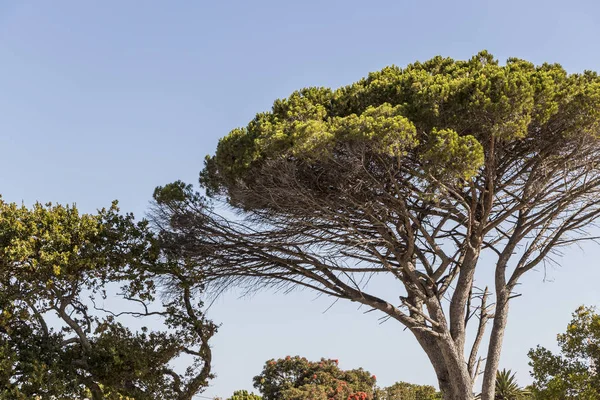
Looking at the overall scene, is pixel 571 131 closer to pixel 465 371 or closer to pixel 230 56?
pixel 465 371

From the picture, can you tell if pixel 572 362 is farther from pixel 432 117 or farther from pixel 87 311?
pixel 87 311

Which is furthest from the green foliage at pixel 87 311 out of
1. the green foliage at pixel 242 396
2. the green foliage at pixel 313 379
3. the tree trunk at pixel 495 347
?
the green foliage at pixel 313 379

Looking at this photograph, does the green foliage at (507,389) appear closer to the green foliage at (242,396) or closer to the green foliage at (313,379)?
the green foliage at (313,379)

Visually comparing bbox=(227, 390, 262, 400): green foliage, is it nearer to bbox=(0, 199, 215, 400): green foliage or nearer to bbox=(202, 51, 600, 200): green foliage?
bbox=(0, 199, 215, 400): green foliage

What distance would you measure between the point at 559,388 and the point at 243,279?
5817mm

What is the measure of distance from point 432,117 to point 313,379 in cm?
1173

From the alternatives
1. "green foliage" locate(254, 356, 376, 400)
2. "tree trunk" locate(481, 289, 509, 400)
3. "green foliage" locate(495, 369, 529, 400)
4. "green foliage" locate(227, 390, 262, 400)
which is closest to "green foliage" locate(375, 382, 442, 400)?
"green foliage" locate(254, 356, 376, 400)

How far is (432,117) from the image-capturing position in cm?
973

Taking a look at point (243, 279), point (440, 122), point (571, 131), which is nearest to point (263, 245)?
point (243, 279)

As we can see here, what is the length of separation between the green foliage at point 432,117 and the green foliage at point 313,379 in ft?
33.1

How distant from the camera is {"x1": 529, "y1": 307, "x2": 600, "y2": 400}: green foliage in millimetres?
11109

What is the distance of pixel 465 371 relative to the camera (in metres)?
11.1

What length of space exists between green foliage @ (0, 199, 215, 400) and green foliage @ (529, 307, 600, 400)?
597 centimetres

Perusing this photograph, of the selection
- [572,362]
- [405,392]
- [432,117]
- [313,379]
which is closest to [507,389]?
[405,392]
